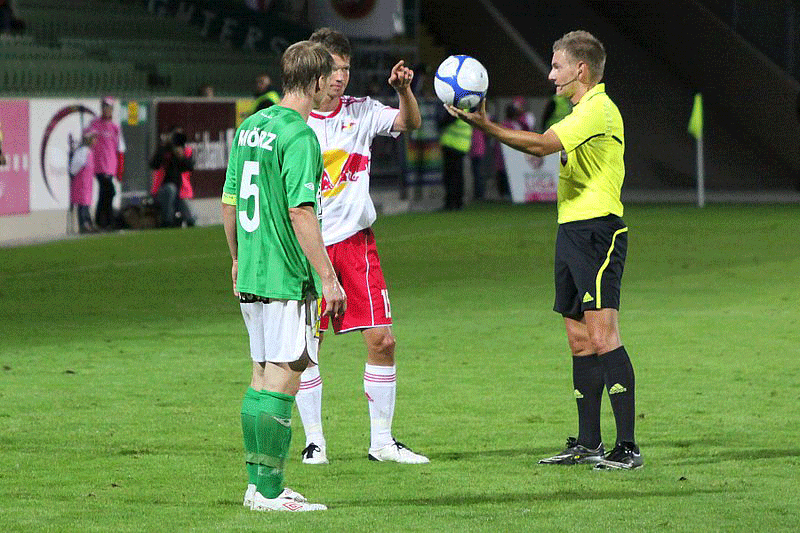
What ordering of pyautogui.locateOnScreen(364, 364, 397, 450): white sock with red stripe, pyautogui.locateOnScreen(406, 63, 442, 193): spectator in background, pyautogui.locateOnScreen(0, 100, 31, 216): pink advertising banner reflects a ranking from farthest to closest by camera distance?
pyautogui.locateOnScreen(406, 63, 442, 193): spectator in background < pyautogui.locateOnScreen(0, 100, 31, 216): pink advertising banner < pyautogui.locateOnScreen(364, 364, 397, 450): white sock with red stripe

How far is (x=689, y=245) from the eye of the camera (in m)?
21.3

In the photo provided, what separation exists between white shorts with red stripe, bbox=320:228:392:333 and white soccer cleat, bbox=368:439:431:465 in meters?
0.60

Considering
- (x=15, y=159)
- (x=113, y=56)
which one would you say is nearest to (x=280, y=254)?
(x=15, y=159)

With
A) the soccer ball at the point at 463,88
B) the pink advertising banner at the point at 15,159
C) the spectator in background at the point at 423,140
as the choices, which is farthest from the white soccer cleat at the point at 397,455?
the spectator in background at the point at 423,140

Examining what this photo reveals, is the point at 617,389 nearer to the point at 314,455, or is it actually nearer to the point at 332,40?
the point at 314,455

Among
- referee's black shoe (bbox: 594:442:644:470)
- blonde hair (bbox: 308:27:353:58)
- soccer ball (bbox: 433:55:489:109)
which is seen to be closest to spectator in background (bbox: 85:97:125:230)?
blonde hair (bbox: 308:27:353:58)

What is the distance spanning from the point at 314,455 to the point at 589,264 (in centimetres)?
161

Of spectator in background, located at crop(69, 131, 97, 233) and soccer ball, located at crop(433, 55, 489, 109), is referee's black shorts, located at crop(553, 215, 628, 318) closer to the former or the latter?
soccer ball, located at crop(433, 55, 489, 109)

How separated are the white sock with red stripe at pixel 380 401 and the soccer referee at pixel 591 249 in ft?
2.60

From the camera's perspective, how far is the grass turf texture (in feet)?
21.8

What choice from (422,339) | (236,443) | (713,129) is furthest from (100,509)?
(713,129)

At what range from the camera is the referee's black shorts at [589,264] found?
7.62 meters

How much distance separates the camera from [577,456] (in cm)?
768

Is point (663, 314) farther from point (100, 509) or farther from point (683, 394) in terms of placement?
point (100, 509)
